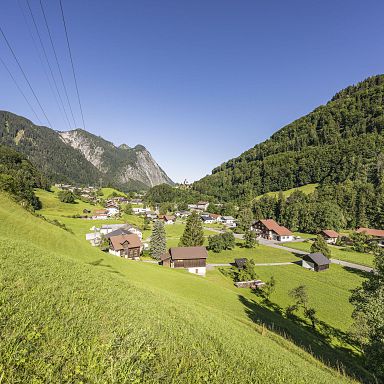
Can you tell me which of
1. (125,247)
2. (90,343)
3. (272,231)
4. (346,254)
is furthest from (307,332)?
(272,231)

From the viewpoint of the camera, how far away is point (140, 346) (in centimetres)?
695

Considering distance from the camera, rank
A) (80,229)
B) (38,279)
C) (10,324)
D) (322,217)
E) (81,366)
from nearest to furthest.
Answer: (81,366), (10,324), (38,279), (80,229), (322,217)

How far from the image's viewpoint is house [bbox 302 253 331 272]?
62562 mm

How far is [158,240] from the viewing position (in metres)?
68.8

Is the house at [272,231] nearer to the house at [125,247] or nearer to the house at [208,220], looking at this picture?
the house at [208,220]

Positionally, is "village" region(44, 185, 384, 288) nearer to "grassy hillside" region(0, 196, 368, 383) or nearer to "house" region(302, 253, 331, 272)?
"house" region(302, 253, 331, 272)

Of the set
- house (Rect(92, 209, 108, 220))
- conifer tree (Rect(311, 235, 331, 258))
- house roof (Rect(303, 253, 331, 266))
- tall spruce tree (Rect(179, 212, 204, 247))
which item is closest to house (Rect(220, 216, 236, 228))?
house (Rect(92, 209, 108, 220))

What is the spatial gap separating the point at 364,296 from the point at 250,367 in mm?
18039

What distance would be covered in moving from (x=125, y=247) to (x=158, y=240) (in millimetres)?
9789

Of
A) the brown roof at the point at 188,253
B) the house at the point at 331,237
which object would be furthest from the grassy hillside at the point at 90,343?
the house at the point at 331,237

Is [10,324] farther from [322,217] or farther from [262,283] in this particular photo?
[322,217]

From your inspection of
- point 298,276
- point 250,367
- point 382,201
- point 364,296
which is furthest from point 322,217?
point 250,367

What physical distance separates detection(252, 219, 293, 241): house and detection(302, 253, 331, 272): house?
40237 millimetres

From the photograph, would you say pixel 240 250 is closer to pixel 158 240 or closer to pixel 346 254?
pixel 158 240
